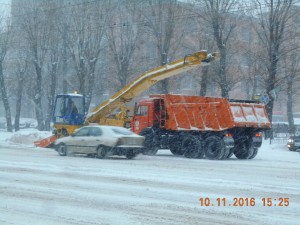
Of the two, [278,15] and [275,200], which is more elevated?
[278,15]

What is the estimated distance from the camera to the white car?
23188 mm

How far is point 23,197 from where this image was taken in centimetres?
1203

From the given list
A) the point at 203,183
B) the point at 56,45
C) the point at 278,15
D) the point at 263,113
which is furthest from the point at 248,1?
the point at 203,183

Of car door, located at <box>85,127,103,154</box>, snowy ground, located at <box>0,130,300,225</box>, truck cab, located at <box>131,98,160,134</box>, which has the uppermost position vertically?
truck cab, located at <box>131,98,160,134</box>

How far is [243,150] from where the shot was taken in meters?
27.0

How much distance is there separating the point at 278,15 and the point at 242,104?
12762 millimetres

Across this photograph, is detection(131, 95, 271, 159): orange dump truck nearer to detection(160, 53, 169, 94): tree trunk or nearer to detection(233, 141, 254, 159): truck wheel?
detection(233, 141, 254, 159): truck wheel

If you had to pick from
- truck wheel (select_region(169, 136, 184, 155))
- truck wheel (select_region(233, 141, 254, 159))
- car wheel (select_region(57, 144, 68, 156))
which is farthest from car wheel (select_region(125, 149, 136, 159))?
truck wheel (select_region(233, 141, 254, 159))

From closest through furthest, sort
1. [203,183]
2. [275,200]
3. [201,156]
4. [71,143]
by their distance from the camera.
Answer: [275,200] < [203,183] < [71,143] < [201,156]

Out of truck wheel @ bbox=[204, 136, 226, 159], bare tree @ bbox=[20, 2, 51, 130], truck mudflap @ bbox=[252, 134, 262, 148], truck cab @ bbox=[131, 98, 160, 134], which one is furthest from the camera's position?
bare tree @ bbox=[20, 2, 51, 130]

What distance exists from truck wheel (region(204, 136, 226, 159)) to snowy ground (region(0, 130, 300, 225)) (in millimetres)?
5875

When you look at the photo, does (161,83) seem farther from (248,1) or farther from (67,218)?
(67,218)

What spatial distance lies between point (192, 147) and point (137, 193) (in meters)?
13.8

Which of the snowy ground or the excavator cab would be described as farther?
the excavator cab
